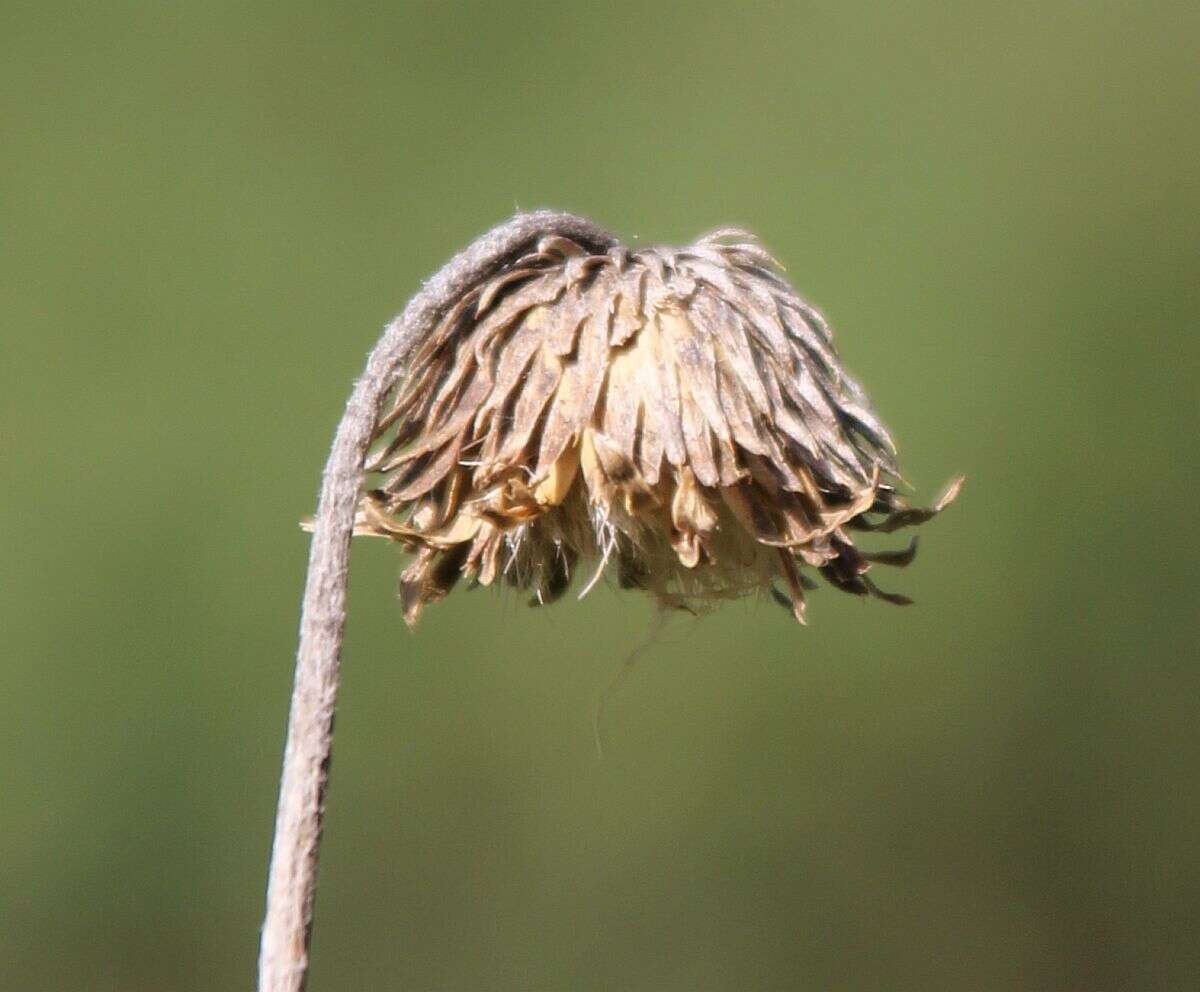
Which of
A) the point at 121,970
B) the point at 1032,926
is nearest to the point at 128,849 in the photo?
the point at 121,970

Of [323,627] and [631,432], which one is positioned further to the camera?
[631,432]

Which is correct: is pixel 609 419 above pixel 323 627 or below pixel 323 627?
above

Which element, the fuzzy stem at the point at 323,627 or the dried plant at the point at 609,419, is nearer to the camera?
the fuzzy stem at the point at 323,627

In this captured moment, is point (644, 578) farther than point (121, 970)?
No

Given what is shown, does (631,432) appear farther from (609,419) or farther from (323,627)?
(323,627)

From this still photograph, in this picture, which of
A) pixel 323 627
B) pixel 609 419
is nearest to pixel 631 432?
pixel 609 419

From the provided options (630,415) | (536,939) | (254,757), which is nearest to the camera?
(630,415)

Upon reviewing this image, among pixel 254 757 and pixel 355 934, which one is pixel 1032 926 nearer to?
pixel 355 934
